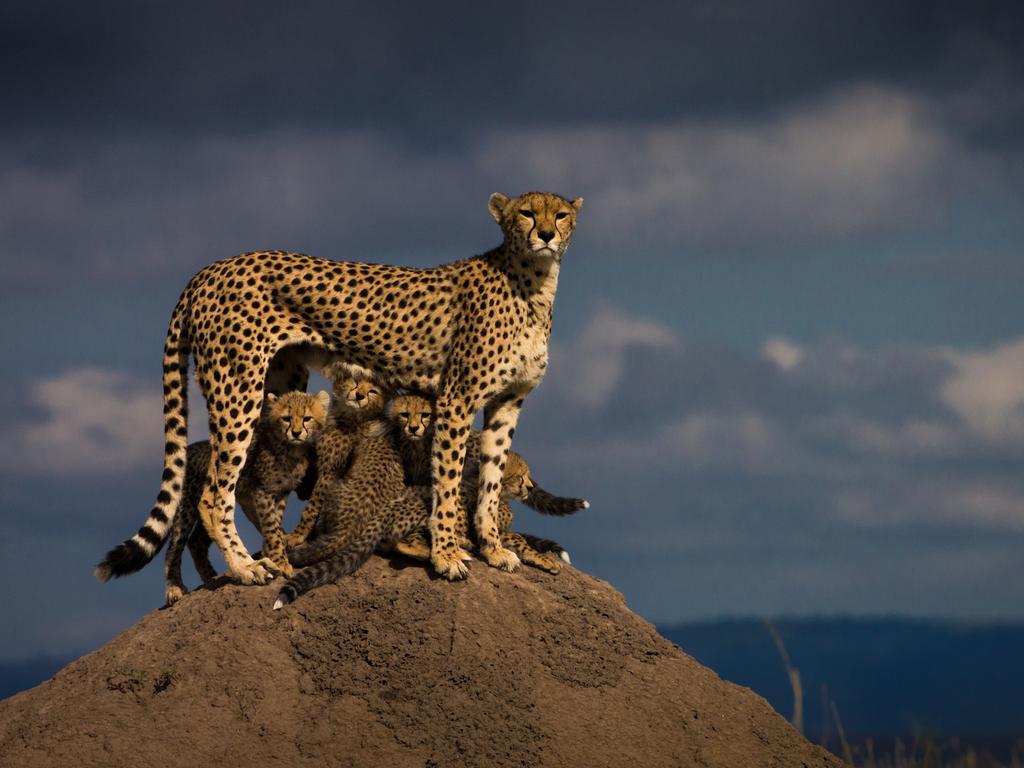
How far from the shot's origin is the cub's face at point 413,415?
889 centimetres

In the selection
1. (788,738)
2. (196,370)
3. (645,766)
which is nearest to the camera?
(645,766)

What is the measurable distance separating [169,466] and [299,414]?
104 cm

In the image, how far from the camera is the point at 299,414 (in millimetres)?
8953

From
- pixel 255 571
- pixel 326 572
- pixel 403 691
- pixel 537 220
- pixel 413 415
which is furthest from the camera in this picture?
pixel 413 415

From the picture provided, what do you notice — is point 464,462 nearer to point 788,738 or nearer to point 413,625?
point 413,625

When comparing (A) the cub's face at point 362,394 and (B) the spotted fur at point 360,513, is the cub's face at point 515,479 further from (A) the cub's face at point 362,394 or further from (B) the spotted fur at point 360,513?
(A) the cub's face at point 362,394

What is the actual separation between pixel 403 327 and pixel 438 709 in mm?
2450

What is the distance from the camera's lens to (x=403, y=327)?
898cm

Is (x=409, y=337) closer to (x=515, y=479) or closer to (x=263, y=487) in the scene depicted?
(x=515, y=479)

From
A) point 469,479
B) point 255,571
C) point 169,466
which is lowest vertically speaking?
point 255,571

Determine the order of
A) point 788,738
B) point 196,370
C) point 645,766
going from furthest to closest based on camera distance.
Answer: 1. point 196,370
2. point 788,738
3. point 645,766

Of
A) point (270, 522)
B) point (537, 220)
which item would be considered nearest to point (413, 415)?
point (270, 522)

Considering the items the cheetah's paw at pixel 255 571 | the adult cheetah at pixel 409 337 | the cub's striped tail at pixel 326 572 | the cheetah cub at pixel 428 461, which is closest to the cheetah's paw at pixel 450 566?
the adult cheetah at pixel 409 337

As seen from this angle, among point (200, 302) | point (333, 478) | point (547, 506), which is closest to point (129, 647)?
point (333, 478)
